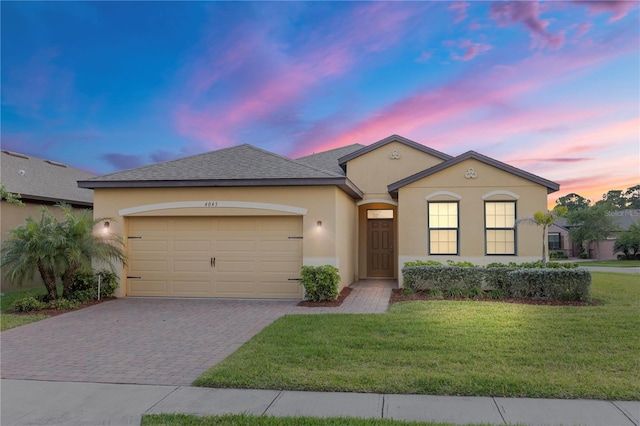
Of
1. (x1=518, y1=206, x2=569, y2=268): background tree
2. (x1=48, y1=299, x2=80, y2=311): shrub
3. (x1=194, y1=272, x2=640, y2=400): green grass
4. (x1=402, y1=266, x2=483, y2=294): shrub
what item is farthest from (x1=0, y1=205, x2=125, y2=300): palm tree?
(x1=518, y1=206, x2=569, y2=268): background tree

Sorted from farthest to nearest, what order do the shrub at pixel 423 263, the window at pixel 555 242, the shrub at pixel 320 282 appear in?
the window at pixel 555 242 < the shrub at pixel 423 263 < the shrub at pixel 320 282

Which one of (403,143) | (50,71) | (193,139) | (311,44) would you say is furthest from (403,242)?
(50,71)

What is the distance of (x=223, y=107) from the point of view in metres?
17.5

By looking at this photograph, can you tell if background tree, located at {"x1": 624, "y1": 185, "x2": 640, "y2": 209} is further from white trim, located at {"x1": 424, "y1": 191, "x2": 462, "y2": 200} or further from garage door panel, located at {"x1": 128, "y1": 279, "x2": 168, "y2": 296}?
garage door panel, located at {"x1": 128, "y1": 279, "x2": 168, "y2": 296}

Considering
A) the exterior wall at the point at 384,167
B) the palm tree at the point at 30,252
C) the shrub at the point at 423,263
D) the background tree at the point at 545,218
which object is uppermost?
the exterior wall at the point at 384,167

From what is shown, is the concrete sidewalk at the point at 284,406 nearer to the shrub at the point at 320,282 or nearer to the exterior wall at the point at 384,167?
the shrub at the point at 320,282

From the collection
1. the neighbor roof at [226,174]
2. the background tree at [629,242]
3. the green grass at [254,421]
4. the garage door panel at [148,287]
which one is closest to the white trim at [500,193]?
the neighbor roof at [226,174]

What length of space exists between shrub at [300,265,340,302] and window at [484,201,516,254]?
565 cm

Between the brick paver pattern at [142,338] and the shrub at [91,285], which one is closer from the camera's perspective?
the brick paver pattern at [142,338]

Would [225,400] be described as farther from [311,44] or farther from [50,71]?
[50,71]

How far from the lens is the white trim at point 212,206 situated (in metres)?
12.2

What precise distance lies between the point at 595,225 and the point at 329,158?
3278 centimetres

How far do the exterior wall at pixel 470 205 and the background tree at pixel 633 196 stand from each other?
79706 millimetres

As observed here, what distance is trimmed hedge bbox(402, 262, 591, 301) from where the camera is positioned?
36.8 ft
